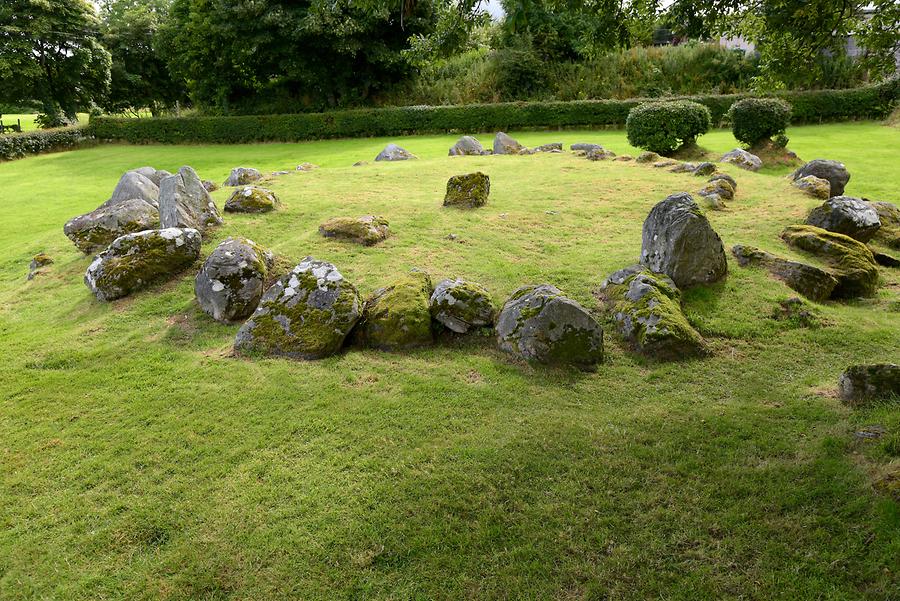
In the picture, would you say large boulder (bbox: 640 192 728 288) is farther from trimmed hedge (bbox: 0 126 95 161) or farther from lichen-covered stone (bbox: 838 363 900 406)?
trimmed hedge (bbox: 0 126 95 161)

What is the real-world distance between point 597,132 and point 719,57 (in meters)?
11.2

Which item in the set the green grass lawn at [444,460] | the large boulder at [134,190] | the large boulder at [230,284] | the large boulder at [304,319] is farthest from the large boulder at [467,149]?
the large boulder at [304,319]

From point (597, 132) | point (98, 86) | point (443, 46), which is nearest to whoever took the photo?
point (443, 46)

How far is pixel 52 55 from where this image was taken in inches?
1467

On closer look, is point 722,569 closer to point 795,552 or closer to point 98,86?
point 795,552

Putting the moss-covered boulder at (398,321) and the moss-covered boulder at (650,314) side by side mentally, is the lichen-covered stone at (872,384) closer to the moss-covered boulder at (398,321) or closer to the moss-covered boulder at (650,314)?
the moss-covered boulder at (650,314)

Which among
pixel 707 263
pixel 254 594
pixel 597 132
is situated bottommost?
pixel 254 594

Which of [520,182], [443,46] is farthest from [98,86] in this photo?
[443,46]

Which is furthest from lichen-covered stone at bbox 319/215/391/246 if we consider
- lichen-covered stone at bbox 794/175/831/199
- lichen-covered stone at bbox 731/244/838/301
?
lichen-covered stone at bbox 794/175/831/199

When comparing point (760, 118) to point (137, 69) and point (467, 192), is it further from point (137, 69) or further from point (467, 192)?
point (137, 69)

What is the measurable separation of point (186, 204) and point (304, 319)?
510 centimetres

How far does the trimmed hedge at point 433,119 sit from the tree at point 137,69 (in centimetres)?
1426

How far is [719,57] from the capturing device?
106 feet

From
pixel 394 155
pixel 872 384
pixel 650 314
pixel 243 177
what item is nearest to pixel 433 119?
pixel 394 155
